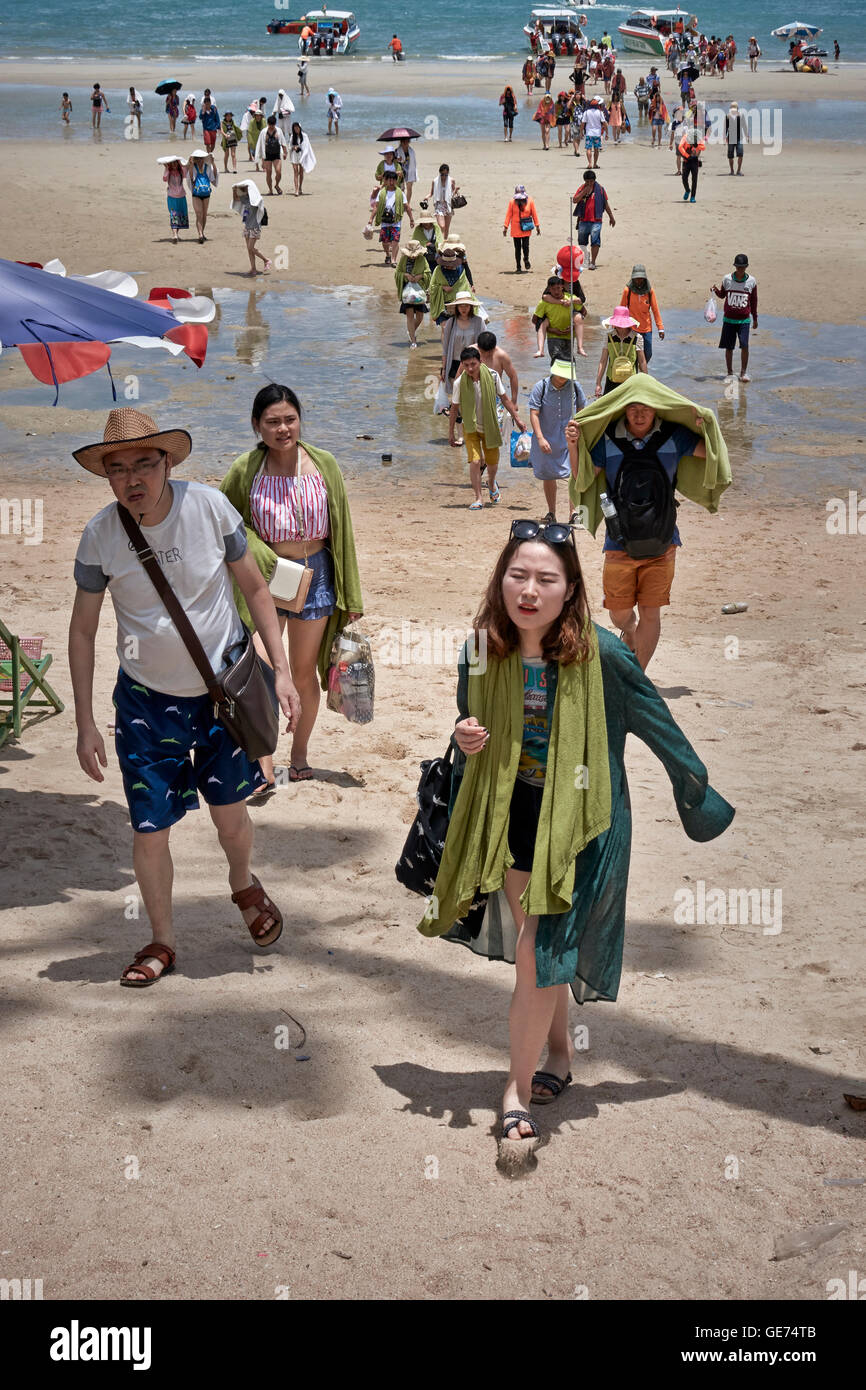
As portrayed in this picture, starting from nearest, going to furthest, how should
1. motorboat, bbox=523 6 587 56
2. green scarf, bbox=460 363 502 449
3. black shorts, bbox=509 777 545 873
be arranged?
black shorts, bbox=509 777 545 873
green scarf, bbox=460 363 502 449
motorboat, bbox=523 6 587 56

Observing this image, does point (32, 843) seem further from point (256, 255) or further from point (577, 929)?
point (256, 255)

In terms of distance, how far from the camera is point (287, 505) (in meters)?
6.19

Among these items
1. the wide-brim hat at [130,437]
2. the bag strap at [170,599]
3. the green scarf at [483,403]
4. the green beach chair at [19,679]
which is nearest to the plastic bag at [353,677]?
the green beach chair at [19,679]

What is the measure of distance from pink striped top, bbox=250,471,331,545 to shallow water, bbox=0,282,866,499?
615cm

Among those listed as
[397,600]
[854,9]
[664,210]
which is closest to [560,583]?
[397,600]

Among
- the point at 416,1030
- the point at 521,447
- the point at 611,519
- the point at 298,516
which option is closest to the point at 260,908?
the point at 416,1030

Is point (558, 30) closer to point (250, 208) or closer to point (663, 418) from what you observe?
point (250, 208)

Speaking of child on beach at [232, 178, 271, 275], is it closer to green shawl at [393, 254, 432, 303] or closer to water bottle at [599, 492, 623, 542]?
green shawl at [393, 254, 432, 303]

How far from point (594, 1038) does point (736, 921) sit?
3.54ft

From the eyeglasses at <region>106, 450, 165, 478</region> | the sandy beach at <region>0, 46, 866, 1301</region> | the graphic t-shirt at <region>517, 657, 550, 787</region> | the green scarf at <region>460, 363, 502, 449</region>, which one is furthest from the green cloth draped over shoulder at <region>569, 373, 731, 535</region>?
the green scarf at <region>460, 363, 502, 449</region>

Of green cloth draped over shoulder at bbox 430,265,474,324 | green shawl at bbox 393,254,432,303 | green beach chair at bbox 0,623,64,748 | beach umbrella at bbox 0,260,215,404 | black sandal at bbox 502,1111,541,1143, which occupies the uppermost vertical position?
beach umbrella at bbox 0,260,215,404

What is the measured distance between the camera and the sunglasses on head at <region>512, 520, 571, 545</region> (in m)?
3.76

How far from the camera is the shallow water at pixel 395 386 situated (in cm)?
1302

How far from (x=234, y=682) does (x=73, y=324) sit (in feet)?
6.64
